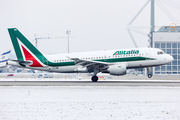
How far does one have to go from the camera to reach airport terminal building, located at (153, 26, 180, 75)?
368ft

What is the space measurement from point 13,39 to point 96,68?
13.8m

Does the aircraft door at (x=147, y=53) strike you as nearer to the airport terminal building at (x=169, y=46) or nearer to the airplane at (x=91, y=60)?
the airplane at (x=91, y=60)

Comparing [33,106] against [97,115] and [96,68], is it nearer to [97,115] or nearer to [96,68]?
[97,115]

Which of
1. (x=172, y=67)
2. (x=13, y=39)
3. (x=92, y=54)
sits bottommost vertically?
(x=172, y=67)

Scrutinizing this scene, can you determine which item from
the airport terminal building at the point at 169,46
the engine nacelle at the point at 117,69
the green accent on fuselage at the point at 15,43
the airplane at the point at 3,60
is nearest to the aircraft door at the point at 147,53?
the engine nacelle at the point at 117,69

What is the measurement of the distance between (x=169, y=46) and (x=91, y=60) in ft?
278

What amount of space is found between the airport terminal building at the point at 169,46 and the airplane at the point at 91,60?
3073 inches

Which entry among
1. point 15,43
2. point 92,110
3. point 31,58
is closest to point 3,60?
point 15,43

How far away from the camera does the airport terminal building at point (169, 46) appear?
368 feet

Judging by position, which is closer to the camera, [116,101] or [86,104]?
[86,104]

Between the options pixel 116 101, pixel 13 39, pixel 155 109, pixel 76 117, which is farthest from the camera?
pixel 13 39

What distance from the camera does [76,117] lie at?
13.1 meters

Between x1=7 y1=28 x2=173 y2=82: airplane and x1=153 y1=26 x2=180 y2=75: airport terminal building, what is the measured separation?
7804 cm

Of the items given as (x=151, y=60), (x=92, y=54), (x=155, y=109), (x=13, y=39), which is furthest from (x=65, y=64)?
(x=155, y=109)
